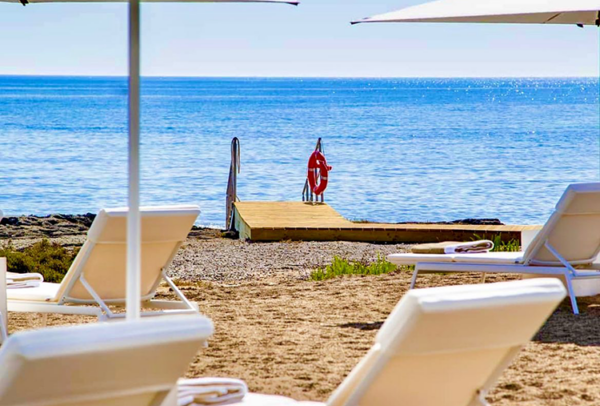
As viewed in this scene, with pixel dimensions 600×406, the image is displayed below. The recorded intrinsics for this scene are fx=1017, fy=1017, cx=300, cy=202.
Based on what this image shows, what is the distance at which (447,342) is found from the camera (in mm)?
2729

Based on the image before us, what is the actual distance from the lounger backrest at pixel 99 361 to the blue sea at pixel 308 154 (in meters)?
15.6

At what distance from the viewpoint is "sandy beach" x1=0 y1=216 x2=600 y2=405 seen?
14.4 feet

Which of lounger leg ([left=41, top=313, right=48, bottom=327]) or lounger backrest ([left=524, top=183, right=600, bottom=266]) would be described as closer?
lounger leg ([left=41, top=313, right=48, bottom=327])

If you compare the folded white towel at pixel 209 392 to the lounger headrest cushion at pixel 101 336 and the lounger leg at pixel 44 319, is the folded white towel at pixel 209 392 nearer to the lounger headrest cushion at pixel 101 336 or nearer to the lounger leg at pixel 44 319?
the lounger headrest cushion at pixel 101 336

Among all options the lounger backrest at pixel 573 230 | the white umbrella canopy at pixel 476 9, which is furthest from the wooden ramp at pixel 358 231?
the white umbrella canopy at pixel 476 9

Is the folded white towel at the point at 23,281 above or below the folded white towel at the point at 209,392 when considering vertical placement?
below

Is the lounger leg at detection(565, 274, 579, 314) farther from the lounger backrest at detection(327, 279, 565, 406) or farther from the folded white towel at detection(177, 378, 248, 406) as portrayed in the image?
the folded white towel at detection(177, 378, 248, 406)

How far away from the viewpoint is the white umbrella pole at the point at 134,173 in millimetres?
3037

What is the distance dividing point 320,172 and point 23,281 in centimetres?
892

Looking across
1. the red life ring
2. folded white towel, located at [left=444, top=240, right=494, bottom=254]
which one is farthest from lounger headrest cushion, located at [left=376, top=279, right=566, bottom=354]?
the red life ring

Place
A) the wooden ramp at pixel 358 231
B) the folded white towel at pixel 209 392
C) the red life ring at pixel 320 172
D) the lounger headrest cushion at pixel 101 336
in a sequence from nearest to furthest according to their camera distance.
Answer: the lounger headrest cushion at pixel 101 336, the folded white towel at pixel 209 392, the wooden ramp at pixel 358 231, the red life ring at pixel 320 172

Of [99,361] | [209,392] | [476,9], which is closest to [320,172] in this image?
[476,9]

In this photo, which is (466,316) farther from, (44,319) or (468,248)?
(468,248)

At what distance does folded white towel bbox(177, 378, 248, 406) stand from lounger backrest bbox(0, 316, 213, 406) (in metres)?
0.66
